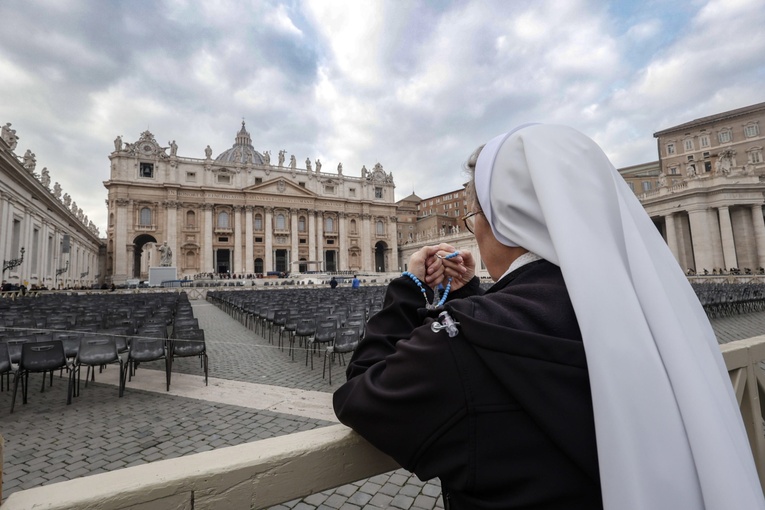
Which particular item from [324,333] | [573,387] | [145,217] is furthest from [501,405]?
→ [145,217]

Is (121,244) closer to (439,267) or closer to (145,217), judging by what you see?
(145,217)

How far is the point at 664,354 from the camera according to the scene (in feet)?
2.63

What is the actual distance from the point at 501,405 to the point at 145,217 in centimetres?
Answer: 5707

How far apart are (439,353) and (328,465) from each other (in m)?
0.54

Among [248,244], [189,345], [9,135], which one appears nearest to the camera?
[189,345]

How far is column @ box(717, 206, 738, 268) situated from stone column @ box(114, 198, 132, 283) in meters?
61.6

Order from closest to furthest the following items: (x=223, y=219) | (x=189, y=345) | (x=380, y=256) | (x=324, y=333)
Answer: (x=189, y=345) → (x=324, y=333) → (x=223, y=219) → (x=380, y=256)

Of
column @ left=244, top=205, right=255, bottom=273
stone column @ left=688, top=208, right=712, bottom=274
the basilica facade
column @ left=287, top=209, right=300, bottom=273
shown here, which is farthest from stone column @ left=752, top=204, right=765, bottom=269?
column @ left=244, top=205, right=255, bottom=273

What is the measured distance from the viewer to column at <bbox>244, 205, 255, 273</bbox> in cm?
5163

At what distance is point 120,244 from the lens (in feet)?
147

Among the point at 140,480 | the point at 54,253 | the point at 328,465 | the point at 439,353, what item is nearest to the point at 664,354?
the point at 439,353

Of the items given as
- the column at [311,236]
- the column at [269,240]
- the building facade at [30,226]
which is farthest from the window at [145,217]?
the column at [311,236]

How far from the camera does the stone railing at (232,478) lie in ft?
2.58

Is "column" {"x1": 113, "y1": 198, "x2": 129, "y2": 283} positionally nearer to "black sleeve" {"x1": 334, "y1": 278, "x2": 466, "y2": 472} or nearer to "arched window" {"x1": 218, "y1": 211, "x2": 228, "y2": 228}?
"arched window" {"x1": 218, "y1": 211, "x2": 228, "y2": 228}
